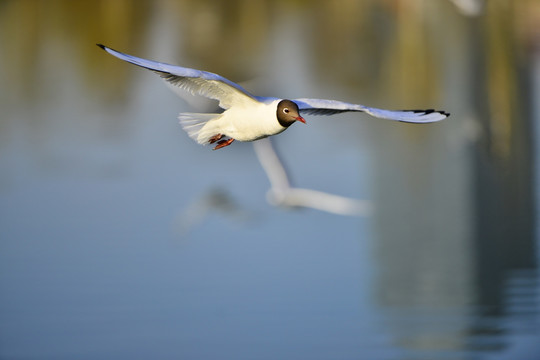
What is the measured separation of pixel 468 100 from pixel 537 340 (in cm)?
774

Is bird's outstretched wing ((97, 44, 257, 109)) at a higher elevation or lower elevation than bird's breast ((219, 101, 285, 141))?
higher

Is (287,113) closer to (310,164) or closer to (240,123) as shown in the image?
(240,123)

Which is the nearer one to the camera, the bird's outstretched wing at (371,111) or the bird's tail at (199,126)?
the bird's outstretched wing at (371,111)

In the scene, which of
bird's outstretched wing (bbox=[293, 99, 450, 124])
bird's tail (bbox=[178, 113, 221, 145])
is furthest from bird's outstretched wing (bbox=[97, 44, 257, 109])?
bird's outstretched wing (bbox=[293, 99, 450, 124])

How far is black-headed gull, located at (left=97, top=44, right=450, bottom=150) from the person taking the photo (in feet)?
19.7

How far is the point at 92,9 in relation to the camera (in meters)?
19.9

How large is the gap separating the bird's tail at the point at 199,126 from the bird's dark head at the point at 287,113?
23.0 inches

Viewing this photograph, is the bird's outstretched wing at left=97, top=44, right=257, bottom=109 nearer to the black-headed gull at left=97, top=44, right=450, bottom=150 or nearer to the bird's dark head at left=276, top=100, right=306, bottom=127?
the black-headed gull at left=97, top=44, right=450, bottom=150

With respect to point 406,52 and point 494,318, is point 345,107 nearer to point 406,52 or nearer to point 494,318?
point 494,318

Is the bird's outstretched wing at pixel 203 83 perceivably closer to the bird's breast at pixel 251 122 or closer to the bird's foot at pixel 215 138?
the bird's breast at pixel 251 122

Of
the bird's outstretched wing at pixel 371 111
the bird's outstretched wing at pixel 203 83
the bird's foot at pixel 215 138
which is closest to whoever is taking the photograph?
the bird's outstretched wing at pixel 203 83

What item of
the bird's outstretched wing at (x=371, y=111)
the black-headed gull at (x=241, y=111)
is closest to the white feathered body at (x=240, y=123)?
the black-headed gull at (x=241, y=111)

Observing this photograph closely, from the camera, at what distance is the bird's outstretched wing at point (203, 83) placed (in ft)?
19.5

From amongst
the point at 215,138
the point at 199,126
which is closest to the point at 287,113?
the point at 215,138
